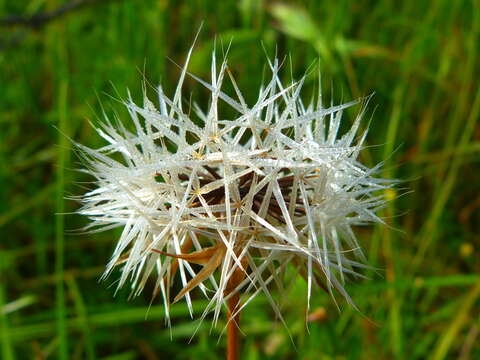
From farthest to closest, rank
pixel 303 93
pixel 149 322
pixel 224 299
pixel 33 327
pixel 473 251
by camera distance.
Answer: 1. pixel 303 93
2. pixel 473 251
3. pixel 149 322
4. pixel 33 327
5. pixel 224 299

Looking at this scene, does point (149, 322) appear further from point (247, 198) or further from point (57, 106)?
point (247, 198)

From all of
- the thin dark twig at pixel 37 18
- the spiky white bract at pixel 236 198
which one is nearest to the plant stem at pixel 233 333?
the spiky white bract at pixel 236 198

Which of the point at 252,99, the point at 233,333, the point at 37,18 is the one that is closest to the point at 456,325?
the point at 252,99

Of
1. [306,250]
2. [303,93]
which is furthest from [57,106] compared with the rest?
[306,250]

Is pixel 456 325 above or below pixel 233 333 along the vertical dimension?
below

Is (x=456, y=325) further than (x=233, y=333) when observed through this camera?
Yes

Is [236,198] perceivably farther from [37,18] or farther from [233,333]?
[37,18]

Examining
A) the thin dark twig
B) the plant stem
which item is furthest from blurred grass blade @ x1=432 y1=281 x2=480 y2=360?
the thin dark twig

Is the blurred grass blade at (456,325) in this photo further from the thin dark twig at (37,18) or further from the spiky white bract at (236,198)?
the thin dark twig at (37,18)
